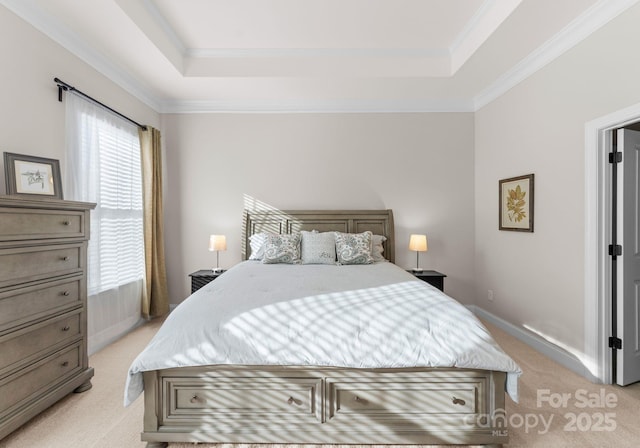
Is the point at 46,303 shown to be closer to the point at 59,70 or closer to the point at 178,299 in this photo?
the point at 59,70

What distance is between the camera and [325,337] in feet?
6.13

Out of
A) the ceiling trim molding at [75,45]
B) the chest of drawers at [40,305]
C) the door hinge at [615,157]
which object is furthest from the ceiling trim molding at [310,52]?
the chest of drawers at [40,305]

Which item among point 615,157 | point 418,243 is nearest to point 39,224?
point 418,243

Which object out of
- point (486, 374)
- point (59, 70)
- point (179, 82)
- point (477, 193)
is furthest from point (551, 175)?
point (59, 70)

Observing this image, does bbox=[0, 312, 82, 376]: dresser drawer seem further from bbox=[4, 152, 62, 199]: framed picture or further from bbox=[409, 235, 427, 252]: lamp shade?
bbox=[409, 235, 427, 252]: lamp shade

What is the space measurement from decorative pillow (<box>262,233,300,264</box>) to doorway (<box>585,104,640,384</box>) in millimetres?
2712

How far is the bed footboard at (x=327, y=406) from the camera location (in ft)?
6.13

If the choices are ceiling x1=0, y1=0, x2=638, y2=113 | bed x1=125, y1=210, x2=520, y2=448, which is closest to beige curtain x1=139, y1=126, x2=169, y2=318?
ceiling x1=0, y1=0, x2=638, y2=113

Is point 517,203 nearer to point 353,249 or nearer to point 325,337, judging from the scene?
point 353,249

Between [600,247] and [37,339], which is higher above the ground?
[600,247]

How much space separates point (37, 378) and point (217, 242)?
2.19 meters

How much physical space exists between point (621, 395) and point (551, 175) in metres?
1.87

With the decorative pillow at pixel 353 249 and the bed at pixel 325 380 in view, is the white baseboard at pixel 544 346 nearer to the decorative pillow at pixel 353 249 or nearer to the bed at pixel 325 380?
the bed at pixel 325 380

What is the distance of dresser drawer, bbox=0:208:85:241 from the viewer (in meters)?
1.86
